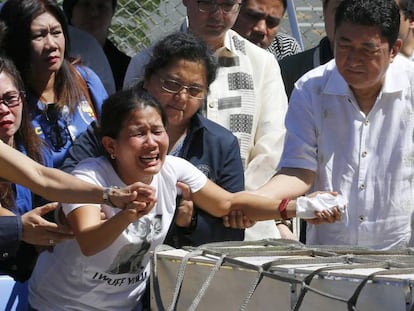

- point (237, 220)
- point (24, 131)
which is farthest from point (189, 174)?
point (24, 131)

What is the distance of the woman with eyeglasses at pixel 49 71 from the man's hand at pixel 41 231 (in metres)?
0.77

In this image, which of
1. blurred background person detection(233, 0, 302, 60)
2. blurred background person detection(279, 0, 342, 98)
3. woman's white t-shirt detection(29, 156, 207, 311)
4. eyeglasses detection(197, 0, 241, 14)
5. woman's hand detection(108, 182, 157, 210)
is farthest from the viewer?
blurred background person detection(233, 0, 302, 60)

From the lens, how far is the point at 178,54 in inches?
155

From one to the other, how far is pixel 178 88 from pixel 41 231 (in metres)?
0.83

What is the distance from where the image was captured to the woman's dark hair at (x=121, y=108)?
3439 millimetres

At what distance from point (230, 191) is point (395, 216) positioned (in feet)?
1.92

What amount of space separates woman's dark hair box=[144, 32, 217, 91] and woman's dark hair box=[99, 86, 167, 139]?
1.44 ft

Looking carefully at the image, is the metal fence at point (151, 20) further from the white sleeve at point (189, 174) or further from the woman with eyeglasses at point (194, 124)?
the white sleeve at point (189, 174)

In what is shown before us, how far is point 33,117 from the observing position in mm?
4094

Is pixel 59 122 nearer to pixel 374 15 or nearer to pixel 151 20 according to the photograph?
pixel 374 15

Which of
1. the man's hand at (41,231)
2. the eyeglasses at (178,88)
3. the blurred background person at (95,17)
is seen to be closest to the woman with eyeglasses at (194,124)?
the eyeglasses at (178,88)

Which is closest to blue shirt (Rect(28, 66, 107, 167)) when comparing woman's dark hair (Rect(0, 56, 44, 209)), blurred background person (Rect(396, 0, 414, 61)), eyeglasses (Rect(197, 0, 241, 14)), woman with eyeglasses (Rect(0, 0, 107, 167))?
woman with eyeglasses (Rect(0, 0, 107, 167))

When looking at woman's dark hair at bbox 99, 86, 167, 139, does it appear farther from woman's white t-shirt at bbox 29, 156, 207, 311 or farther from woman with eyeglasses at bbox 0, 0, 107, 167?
woman with eyeglasses at bbox 0, 0, 107, 167

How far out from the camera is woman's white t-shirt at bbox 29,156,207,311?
3295mm
